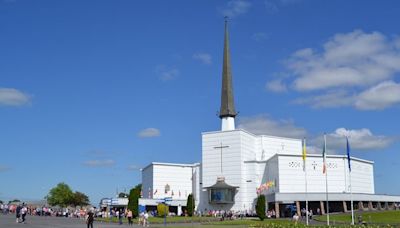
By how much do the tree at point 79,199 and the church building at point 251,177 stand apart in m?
39.0

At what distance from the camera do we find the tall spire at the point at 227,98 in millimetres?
100188

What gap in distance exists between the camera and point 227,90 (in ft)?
335

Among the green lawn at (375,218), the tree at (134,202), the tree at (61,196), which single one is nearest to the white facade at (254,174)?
the green lawn at (375,218)

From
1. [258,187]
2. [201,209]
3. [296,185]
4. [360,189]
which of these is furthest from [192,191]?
[360,189]

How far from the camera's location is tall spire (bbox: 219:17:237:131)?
100m

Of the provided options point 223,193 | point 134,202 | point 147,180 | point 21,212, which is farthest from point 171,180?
point 21,212

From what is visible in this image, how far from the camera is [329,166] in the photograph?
3568 inches

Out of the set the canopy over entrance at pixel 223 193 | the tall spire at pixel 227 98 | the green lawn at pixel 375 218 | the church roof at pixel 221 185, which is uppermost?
the tall spire at pixel 227 98

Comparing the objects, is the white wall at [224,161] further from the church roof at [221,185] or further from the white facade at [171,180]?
the white facade at [171,180]

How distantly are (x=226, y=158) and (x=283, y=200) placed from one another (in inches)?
624

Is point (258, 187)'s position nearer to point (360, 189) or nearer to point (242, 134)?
point (242, 134)

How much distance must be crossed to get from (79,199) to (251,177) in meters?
63.3

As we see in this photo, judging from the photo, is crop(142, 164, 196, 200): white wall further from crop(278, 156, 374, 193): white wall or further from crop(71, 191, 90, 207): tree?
crop(71, 191, 90, 207): tree

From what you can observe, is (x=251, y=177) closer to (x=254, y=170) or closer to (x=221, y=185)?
(x=254, y=170)
